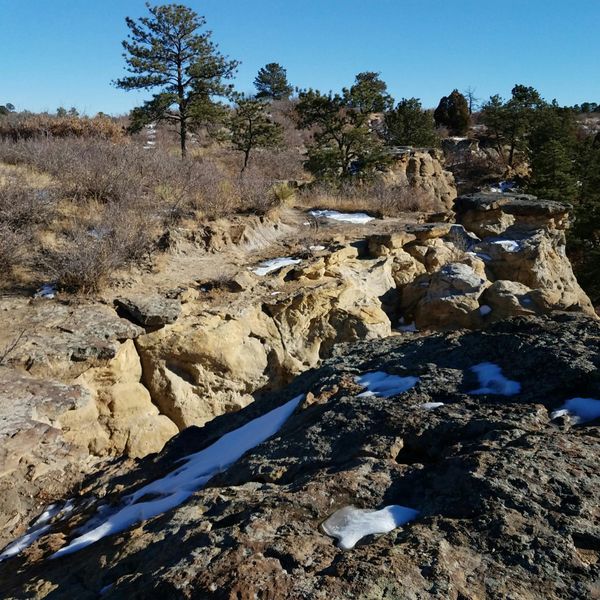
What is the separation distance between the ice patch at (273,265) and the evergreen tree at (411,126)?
19.4m

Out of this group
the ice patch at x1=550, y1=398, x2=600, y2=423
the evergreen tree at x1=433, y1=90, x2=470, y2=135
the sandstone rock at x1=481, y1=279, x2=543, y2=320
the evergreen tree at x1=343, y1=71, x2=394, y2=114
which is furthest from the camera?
the evergreen tree at x1=433, y1=90, x2=470, y2=135

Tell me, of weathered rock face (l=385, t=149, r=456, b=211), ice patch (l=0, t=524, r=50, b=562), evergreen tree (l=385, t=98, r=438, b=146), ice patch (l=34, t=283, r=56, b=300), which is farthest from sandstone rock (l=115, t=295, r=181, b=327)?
evergreen tree (l=385, t=98, r=438, b=146)

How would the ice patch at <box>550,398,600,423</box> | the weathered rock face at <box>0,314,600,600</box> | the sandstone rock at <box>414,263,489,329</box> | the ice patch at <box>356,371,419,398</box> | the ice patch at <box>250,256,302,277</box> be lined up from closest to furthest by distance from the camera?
the weathered rock face at <box>0,314,600,600</box> < the ice patch at <box>550,398,600,423</box> < the ice patch at <box>356,371,419,398</box> < the ice patch at <box>250,256,302,277</box> < the sandstone rock at <box>414,263,489,329</box>

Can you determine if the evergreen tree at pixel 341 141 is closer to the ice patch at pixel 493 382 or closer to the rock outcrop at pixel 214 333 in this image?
the rock outcrop at pixel 214 333

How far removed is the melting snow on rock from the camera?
2551mm

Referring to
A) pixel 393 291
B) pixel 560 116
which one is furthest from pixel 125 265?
pixel 560 116

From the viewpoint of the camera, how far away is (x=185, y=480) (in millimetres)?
2936

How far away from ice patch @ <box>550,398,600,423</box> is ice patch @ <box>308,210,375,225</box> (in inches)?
323

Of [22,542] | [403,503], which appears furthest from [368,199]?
[403,503]

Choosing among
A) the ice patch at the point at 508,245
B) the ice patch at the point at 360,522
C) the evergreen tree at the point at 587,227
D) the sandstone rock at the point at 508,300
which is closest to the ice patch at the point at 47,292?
the ice patch at the point at 360,522

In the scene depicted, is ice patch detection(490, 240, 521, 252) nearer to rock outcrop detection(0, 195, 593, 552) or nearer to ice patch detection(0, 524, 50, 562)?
rock outcrop detection(0, 195, 593, 552)

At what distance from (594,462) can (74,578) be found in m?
2.09

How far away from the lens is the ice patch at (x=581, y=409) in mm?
2383

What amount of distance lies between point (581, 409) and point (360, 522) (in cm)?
130
